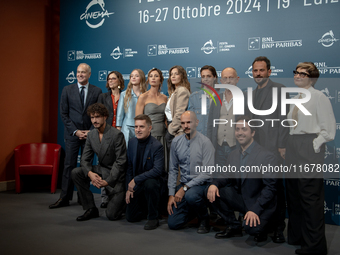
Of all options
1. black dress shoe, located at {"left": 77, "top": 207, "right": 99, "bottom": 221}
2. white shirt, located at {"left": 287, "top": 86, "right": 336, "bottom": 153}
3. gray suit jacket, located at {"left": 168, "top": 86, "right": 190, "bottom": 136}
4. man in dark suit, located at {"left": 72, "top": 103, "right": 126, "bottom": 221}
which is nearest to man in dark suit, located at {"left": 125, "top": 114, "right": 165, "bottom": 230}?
man in dark suit, located at {"left": 72, "top": 103, "right": 126, "bottom": 221}

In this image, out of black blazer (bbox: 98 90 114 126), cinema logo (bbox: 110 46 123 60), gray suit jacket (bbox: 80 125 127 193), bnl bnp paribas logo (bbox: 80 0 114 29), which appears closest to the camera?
gray suit jacket (bbox: 80 125 127 193)

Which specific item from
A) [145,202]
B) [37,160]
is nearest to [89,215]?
[145,202]

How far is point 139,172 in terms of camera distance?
145 inches

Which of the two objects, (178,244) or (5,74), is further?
(5,74)

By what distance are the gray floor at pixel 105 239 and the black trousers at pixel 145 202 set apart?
112 mm

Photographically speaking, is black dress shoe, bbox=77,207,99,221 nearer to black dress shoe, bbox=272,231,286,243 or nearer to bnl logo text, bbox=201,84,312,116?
bnl logo text, bbox=201,84,312,116

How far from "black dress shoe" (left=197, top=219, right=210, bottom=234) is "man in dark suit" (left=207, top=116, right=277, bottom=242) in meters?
0.18

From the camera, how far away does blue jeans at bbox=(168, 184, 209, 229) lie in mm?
3262

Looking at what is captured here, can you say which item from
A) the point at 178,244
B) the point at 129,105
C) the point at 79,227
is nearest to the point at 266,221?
the point at 178,244

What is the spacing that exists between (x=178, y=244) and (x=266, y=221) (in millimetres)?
787

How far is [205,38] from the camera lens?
4496 mm

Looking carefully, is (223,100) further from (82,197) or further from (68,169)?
(68,169)

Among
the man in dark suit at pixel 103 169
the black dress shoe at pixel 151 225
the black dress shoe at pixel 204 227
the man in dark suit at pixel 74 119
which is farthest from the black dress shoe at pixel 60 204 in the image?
the black dress shoe at pixel 204 227

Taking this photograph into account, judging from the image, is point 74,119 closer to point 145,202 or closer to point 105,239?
point 145,202
